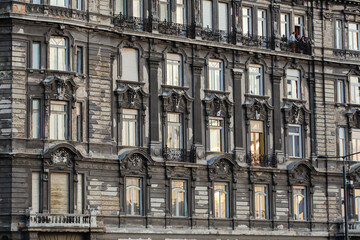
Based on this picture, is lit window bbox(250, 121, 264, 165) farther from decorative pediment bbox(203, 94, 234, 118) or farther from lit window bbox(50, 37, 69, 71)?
lit window bbox(50, 37, 69, 71)

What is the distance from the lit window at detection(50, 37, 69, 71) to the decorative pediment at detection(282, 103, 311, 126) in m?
15.6

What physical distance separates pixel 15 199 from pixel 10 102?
518cm

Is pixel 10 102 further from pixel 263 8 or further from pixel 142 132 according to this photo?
pixel 263 8

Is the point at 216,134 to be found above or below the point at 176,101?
below

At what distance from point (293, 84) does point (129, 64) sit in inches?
489

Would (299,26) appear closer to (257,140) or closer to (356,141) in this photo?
(356,141)

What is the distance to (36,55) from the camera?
5444cm

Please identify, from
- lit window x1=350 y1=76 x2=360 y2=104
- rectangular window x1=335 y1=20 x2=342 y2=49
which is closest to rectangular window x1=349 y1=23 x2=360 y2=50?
rectangular window x1=335 y1=20 x2=342 y2=49

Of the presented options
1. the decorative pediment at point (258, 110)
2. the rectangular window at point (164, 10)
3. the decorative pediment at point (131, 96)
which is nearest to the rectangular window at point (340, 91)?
the decorative pediment at point (258, 110)

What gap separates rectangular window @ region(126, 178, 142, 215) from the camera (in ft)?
186

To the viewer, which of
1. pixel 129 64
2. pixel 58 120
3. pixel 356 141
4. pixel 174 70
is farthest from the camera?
pixel 356 141

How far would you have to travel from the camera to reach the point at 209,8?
61969 millimetres

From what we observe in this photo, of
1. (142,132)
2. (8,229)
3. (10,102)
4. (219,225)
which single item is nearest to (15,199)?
(8,229)

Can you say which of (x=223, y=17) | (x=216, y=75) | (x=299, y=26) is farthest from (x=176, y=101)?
(x=299, y=26)
